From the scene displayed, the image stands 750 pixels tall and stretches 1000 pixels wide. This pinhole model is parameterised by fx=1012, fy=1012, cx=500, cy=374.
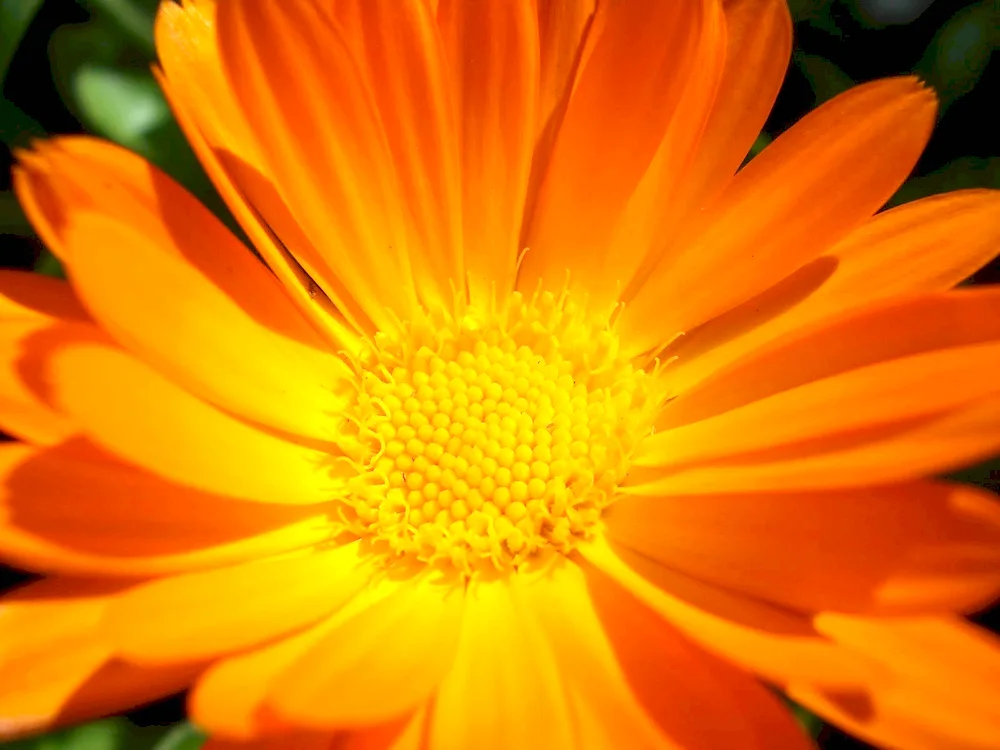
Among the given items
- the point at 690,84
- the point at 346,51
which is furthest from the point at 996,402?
the point at 346,51

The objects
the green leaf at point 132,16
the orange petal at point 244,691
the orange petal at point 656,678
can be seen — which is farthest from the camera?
the green leaf at point 132,16

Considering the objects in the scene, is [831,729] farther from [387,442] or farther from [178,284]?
[178,284]

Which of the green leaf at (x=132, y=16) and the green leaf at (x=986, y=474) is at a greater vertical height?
the green leaf at (x=132, y=16)

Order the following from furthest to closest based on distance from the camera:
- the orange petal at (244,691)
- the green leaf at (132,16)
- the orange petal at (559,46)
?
the green leaf at (132,16)
the orange petal at (559,46)
the orange petal at (244,691)

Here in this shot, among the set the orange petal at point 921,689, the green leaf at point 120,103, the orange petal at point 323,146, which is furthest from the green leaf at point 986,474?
the green leaf at point 120,103

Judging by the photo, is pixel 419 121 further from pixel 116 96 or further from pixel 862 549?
pixel 862 549

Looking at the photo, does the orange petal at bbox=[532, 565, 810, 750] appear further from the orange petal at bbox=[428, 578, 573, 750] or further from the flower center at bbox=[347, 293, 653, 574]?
the flower center at bbox=[347, 293, 653, 574]

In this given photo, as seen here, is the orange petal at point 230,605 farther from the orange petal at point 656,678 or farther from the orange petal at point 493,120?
the orange petal at point 493,120

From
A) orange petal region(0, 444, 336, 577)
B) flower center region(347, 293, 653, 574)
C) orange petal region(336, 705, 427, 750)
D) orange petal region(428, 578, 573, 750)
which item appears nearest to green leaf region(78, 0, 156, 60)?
flower center region(347, 293, 653, 574)

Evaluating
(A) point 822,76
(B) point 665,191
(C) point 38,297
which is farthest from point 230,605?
(A) point 822,76
